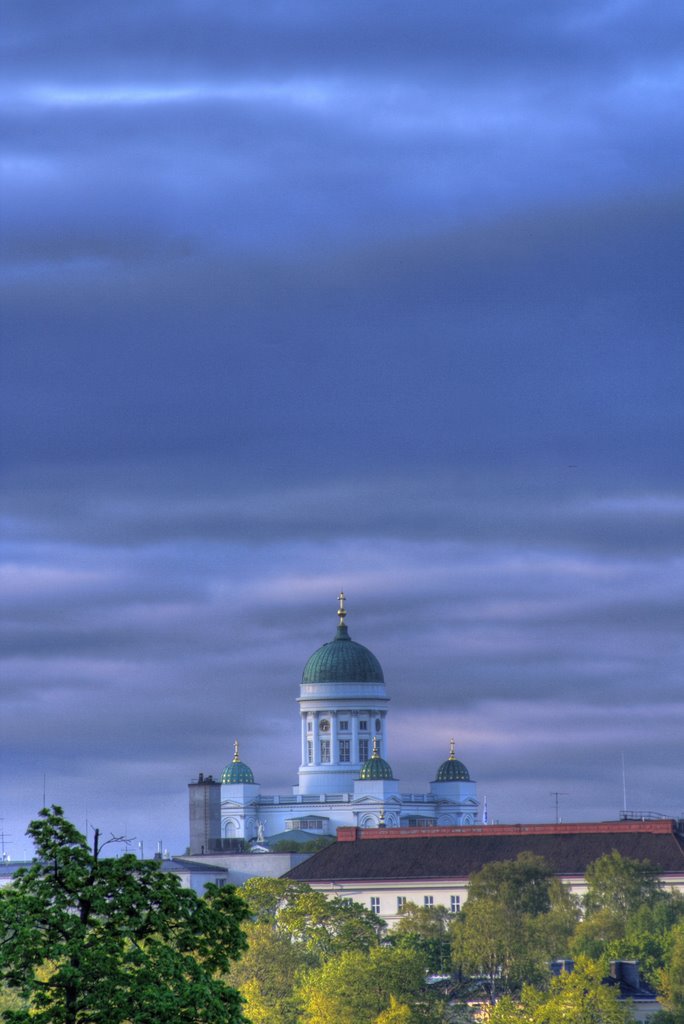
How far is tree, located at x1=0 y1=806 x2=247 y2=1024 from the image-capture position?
1982 inches

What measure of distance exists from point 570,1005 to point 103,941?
69.8 m

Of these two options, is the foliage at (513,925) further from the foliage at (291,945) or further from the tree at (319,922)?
the foliage at (291,945)

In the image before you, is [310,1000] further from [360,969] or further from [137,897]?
[137,897]

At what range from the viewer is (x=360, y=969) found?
121 metres

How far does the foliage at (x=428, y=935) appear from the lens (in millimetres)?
146250

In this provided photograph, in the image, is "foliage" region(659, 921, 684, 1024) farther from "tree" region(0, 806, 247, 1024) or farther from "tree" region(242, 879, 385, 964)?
"tree" region(0, 806, 247, 1024)

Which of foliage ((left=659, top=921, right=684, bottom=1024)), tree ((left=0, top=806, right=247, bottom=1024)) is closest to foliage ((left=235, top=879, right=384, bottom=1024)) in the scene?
foliage ((left=659, top=921, right=684, bottom=1024))

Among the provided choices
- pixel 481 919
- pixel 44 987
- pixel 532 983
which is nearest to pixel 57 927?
pixel 44 987

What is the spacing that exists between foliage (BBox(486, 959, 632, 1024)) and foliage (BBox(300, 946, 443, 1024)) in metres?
3.55

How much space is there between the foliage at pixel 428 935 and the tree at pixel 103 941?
83.8m

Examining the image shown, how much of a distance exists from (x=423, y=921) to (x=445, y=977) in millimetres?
32441

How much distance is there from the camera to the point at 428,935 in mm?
166000

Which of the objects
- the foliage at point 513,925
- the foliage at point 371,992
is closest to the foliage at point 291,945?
the foliage at point 371,992

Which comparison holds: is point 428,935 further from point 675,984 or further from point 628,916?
point 675,984
